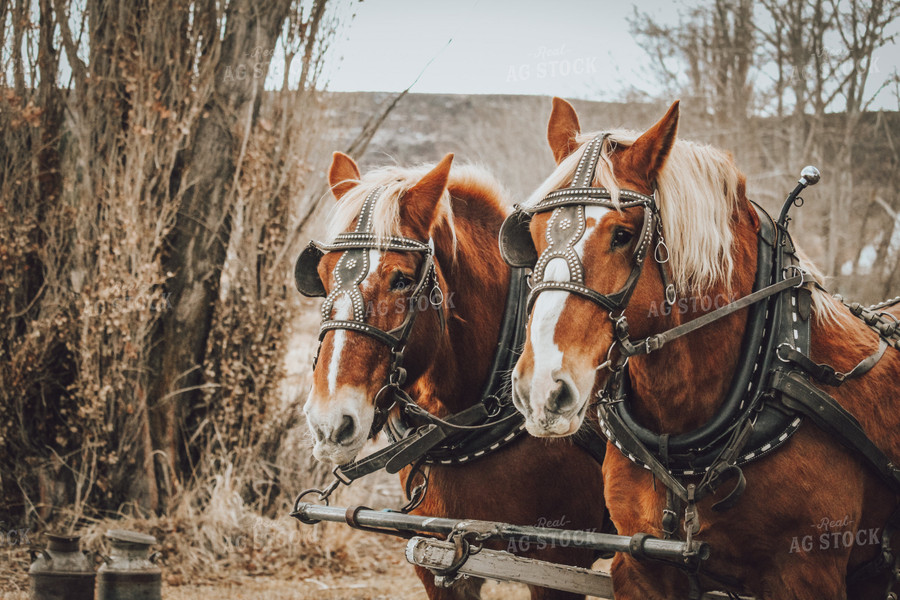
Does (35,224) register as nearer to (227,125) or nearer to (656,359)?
(227,125)

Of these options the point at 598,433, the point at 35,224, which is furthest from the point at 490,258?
the point at 35,224

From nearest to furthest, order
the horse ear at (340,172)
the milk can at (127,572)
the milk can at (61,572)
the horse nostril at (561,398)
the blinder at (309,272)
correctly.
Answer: the horse nostril at (561,398)
the blinder at (309,272)
the horse ear at (340,172)
the milk can at (127,572)
the milk can at (61,572)

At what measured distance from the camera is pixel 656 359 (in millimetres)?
2342

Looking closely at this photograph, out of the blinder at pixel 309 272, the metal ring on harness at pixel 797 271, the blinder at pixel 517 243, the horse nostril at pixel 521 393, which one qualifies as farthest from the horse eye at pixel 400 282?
the metal ring on harness at pixel 797 271

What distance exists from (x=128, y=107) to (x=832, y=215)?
6714 mm

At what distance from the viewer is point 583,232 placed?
2.20 m

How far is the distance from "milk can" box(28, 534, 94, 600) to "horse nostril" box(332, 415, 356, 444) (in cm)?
275

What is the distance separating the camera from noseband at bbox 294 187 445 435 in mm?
2729

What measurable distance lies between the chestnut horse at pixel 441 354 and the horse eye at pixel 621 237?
83cm

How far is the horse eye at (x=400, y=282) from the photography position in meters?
2.83

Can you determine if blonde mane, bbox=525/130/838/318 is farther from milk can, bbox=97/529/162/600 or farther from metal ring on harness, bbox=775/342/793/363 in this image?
milk can, bbox=97/529/162/600

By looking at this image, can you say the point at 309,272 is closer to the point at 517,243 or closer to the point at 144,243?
the point at 517,243

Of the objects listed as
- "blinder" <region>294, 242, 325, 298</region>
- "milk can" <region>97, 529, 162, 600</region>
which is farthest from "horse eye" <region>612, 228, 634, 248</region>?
"milk can" <region>97, 529, 162, 600</region>

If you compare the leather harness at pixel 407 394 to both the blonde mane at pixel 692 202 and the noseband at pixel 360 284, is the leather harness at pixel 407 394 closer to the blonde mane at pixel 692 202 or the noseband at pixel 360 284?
the noseband at pixel 360 284
